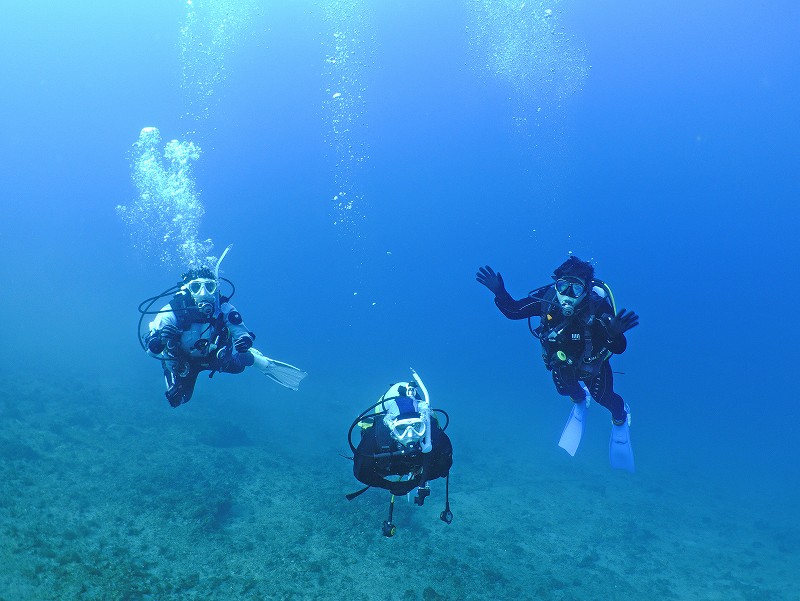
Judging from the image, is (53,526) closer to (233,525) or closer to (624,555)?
(233,525)

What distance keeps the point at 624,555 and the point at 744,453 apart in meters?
30.9

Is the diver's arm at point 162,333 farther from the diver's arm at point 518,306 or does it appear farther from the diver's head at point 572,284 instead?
the diver's head at point 572,284

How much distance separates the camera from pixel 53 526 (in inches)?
294

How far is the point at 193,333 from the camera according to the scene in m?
6.48

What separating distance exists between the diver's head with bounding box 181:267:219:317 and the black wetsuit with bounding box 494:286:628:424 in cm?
389

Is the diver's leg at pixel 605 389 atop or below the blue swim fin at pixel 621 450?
atop

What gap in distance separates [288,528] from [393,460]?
5562 mm

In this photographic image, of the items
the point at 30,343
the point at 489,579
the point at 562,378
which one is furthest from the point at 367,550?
the point at 30,343

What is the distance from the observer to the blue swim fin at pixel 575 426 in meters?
7.15

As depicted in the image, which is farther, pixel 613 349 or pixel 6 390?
pixel 6 390

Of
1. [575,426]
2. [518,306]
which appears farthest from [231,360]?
[575,426]

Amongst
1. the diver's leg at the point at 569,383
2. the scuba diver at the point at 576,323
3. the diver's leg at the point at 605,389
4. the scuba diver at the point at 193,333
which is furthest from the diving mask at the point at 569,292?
the scuba diver at the point at 193,333

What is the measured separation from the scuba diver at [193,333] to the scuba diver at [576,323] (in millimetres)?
3681

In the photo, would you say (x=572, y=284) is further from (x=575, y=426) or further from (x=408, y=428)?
(x=408, y=428)
